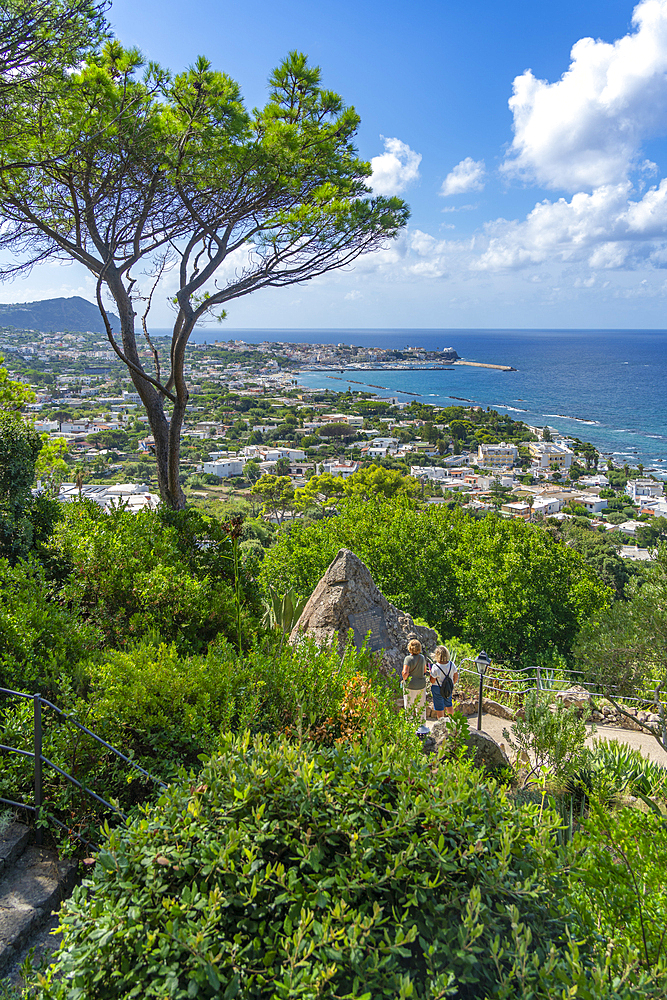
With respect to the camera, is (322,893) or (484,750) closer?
(322,893)

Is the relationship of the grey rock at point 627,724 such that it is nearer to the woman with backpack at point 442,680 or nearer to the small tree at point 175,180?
the woman with backpack at point 442,680

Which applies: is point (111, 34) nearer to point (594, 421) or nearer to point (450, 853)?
point (450, 853)

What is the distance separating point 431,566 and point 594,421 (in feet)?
398

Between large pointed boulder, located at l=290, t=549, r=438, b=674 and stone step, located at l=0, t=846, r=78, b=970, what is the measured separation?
4.20 meters

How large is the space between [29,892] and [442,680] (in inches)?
174

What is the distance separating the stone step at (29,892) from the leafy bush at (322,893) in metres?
0.80

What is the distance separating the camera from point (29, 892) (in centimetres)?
274

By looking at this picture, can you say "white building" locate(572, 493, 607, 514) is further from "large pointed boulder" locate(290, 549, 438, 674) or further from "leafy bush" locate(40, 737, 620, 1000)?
"leafy bush" locate(40, 737, 620, 1000)

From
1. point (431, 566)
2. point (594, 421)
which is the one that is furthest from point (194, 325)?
point (594, 421)

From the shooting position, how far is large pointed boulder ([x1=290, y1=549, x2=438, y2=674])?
7285mm

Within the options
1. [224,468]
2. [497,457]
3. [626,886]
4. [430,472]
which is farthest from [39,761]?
[497,457]

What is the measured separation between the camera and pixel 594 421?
12300cm

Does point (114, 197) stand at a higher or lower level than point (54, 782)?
higher

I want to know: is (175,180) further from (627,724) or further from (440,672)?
(627,724)
